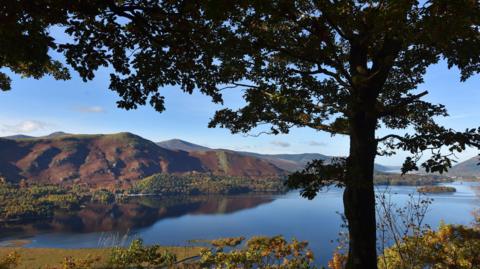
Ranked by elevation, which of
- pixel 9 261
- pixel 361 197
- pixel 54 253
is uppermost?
pixel 361 197

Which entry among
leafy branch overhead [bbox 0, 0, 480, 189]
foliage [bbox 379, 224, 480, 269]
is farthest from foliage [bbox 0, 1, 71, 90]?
foliage [bbox 379, 224, 480, 269]

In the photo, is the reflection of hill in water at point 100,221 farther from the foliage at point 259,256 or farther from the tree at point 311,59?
the tree at point 311,59

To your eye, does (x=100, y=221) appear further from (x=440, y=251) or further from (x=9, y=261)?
(x=440, y=251)

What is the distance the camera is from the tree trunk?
8078 millimetres

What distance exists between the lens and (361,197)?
8.27 meters

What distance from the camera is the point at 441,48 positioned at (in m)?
8.98

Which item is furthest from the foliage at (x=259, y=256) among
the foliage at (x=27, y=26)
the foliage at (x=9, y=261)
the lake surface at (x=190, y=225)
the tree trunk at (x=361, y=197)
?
the lake surface at (x=190, y=225)

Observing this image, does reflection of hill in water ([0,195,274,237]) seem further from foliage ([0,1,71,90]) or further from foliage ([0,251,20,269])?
foliage ([0,1,71,90])

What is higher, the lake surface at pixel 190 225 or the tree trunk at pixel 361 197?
the tree trunk at pixel 361 197

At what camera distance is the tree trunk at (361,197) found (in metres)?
8.08

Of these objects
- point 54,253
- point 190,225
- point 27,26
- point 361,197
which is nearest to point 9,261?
point 27,26

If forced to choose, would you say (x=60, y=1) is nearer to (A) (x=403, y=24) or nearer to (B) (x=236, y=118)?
(A) (x=403, y=24)

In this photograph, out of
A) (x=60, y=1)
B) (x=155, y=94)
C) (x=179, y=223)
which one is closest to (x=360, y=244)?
(x=155, y=94)

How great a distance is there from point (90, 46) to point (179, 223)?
511 ft
